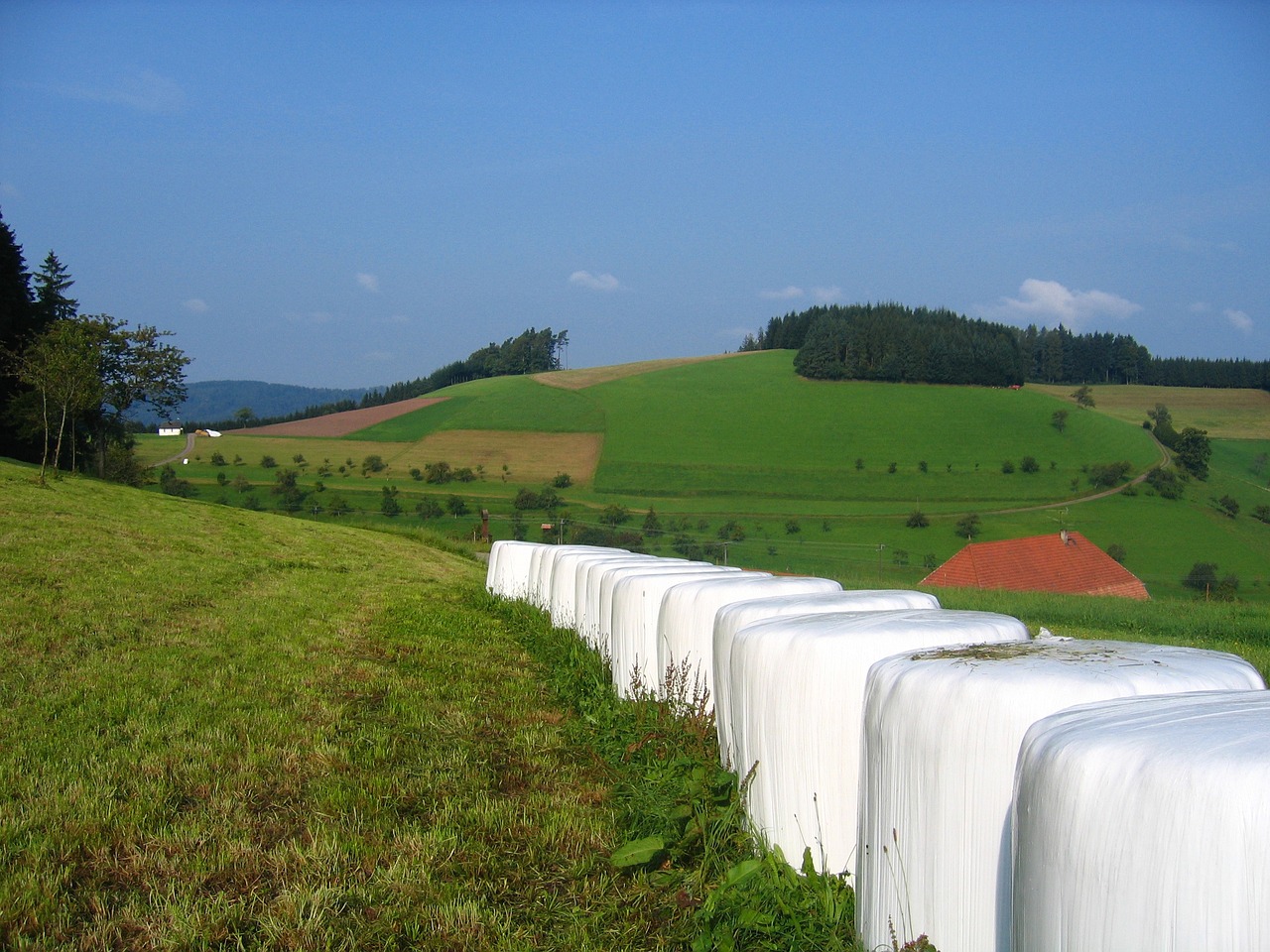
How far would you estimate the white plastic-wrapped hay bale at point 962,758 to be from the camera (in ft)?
8.03

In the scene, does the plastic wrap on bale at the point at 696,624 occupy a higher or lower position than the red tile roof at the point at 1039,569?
higher

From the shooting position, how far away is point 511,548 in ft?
53.0

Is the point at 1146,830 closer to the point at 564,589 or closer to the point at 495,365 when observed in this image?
the point at 564,589

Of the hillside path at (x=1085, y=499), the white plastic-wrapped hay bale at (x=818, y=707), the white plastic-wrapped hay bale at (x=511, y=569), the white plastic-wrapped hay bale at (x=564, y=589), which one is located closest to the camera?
the white plastic-wrapped hay bale at (x=818, y=707)

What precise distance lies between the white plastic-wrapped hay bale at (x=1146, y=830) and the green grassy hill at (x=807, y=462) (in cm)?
3465

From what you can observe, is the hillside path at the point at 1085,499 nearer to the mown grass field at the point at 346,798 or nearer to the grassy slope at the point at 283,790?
the mown grass field at the point at 346,798

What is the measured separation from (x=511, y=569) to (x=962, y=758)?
544 inches

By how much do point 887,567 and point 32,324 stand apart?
3977 centimetres

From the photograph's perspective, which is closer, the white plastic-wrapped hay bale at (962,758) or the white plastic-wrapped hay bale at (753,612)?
the white plastic-wrapped hay bale at (962,758)

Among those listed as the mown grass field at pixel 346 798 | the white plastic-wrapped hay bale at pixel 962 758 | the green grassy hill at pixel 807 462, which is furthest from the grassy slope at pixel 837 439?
the white plastic-wrapped hay bale at pixel 962 758

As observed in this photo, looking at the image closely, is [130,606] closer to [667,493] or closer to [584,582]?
[584,582]

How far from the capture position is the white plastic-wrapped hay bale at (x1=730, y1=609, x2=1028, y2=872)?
3381 millimetres

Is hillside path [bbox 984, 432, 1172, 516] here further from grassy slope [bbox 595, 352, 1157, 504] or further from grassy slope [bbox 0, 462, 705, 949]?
grassy slope [bbox 0, 462, 705, 949]

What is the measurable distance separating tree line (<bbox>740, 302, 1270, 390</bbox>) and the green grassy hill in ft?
12.4
